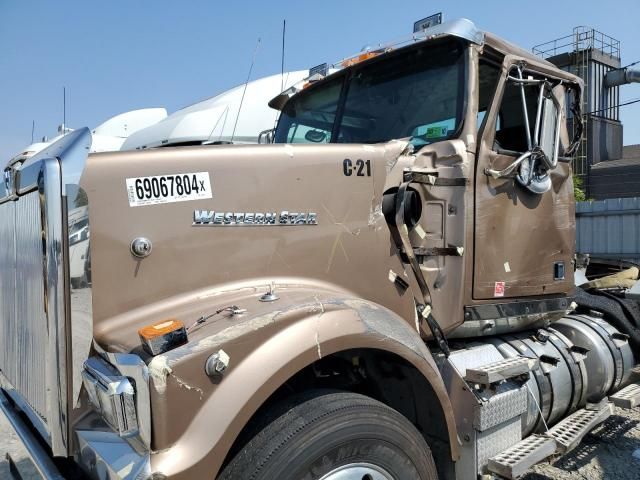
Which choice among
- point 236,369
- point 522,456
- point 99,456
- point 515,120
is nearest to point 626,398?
point 522,456

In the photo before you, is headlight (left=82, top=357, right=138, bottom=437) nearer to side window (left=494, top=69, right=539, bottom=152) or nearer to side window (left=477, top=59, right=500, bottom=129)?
side window (left=477, top=59, right=500, bottom=129)

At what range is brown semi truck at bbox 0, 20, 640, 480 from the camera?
1924mm

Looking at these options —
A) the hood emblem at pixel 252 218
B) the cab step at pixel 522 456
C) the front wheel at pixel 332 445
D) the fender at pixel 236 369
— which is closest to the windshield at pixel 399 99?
the hood emblem at pixel 252 218

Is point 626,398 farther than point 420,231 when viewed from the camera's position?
Yes

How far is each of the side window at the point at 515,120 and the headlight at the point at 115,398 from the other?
8.90 ft

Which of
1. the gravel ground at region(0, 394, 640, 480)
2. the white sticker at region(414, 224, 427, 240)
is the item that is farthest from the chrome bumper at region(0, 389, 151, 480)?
the white sticker at region(414, 224, 427, 240)

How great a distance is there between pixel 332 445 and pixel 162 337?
2.47 feet

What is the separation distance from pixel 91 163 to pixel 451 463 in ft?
7.35

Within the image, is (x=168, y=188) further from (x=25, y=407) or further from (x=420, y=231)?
(x=420, y=231)

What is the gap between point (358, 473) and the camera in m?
2.12

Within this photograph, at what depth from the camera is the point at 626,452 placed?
4105mm

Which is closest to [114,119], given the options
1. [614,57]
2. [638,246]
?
[638,246]

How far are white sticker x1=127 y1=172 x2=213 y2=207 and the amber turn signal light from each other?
23.0 inches

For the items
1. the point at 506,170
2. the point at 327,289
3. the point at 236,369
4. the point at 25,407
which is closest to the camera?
the point at 236,369
